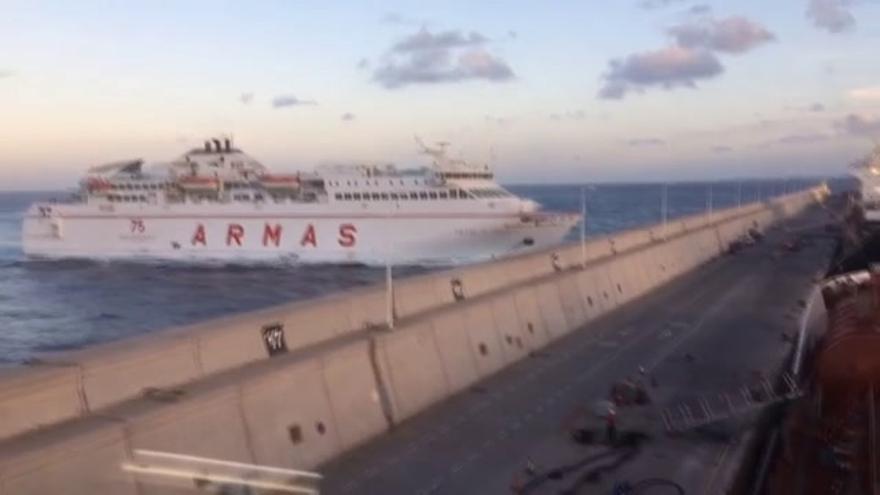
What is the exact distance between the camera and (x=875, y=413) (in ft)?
52.3

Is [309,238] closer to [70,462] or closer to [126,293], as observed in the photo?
[126,293]

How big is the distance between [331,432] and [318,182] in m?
72.1

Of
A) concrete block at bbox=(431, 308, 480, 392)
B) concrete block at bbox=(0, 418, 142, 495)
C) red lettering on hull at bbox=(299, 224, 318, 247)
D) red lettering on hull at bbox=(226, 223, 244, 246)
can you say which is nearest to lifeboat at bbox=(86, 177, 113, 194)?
red lettering on hull at bbox=(226, 223, 244, 246)

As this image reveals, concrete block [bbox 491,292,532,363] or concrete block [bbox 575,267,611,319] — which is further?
concrete block [bbox 575,267,611,319]

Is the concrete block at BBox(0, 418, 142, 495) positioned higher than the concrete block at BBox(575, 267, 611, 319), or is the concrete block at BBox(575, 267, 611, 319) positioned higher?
the concrete block at BBox(0, 418, 142, 495)

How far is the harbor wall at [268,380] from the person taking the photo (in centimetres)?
1031

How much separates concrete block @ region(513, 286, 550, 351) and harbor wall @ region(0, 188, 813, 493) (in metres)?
0.04

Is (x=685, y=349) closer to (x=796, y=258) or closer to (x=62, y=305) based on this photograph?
(x=796, y=258)

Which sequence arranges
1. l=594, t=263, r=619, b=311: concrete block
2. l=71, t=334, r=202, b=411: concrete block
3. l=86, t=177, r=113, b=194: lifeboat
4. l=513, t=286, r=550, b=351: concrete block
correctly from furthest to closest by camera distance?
l=86, t=177, r=113, b=194: lifeboat → l=594, t=263, r=619, b=311: concrete block → l=513, t=286, r=550, b=351: concrete block → l=71, t=334, r=202, b=411: concrete block

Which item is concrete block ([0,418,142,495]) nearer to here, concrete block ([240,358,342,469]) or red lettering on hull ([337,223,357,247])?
concrete block ([240,358,342,469])

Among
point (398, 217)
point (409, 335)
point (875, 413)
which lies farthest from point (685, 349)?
point (398, 217)

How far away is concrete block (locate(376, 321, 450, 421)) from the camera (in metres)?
16.0

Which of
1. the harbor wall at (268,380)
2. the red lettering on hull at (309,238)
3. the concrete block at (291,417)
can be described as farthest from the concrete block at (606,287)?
the red lettering on hull at (309,238)

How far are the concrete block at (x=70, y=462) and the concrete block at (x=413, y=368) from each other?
611 cm
